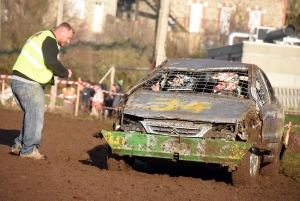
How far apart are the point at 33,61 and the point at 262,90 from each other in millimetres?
3382

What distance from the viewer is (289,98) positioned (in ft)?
89.9

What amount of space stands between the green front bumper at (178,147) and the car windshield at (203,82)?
1.50 meters

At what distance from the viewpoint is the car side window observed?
10312 mm

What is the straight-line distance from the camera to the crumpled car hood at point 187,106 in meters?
9.03

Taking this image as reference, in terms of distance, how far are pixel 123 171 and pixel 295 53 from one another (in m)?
20.1

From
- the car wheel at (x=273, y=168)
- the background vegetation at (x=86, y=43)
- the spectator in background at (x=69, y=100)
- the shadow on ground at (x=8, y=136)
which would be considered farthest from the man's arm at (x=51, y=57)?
the background vegetation at (x=86, y=43)

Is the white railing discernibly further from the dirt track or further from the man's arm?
the man's arm

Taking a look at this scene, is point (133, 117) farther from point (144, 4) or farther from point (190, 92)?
point (144, 4)

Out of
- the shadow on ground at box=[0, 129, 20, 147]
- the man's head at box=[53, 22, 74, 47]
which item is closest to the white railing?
the shadow on ground at box=[0, 129, 20, 147]

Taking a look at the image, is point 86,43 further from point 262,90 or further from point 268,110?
point 268,110

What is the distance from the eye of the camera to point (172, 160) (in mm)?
9039

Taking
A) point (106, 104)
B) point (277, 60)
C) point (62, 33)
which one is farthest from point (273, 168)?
point (277, 60)

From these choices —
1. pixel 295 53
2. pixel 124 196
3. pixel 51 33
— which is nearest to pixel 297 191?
pixel 124 196

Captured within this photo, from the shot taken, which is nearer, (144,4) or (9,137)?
(9,137)
